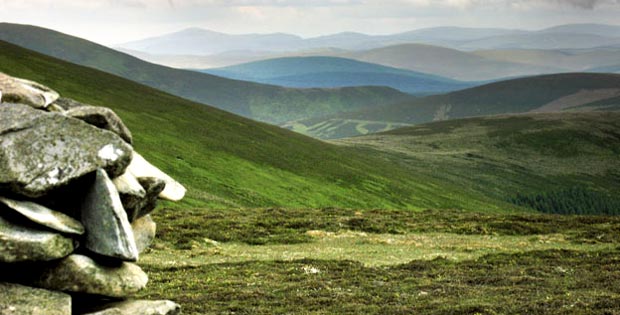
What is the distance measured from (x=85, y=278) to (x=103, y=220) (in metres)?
1.80

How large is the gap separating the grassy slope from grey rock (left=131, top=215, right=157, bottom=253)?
203ft

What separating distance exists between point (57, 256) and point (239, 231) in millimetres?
39915

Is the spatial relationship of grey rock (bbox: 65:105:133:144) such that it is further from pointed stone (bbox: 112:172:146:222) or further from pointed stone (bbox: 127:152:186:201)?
pointed stone (bbox: 112:172:146:222)

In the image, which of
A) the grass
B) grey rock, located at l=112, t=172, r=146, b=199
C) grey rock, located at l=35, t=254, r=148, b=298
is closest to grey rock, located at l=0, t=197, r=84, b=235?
grey rock, located at l=35, t=254, r=148, b=298

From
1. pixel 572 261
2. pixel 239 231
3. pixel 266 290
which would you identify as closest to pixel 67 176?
pixel 266 290

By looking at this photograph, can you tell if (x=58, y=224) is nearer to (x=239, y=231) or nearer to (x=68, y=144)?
(x=68, y=144)

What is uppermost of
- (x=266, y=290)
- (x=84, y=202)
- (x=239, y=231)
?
(x=84, y=202)

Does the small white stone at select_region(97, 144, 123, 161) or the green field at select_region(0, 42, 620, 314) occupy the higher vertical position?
the small white stone at select_region(97, 144, 123, 161)

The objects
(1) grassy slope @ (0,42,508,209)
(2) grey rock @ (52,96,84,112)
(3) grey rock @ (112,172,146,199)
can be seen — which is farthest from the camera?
(1) grassy slope @ (0,42,508,209)

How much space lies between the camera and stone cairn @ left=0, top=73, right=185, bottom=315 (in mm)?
17594

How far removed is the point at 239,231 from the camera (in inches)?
2269

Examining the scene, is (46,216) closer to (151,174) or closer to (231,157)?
(151,174)

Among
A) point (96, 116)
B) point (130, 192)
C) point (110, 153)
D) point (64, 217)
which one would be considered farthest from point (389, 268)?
point (64, 217)

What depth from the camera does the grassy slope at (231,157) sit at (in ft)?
343
